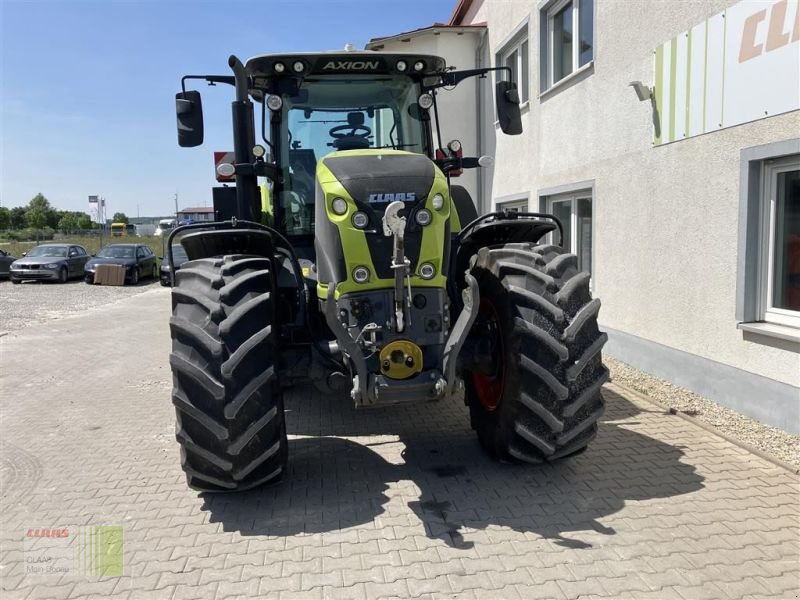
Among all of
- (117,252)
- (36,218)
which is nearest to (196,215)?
(117,252)

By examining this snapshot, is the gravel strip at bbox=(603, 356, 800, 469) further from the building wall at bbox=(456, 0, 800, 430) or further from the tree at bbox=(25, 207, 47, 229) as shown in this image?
the tree at bbox=(25, 207, 47, 229)

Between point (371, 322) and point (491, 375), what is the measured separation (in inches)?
38.6

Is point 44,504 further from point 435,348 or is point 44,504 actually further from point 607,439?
point 607,439

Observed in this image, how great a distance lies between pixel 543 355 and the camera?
11.8 ft

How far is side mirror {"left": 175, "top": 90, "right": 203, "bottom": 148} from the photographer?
436 centimetres

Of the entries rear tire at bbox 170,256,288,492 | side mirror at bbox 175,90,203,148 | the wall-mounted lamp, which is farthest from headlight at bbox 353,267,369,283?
the wall-mounted lamp

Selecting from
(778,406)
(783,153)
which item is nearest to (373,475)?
(778,406)

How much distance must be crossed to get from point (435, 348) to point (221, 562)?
5.14 feet

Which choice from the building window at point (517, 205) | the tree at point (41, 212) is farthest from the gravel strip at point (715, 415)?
the tree at point (41, 212)

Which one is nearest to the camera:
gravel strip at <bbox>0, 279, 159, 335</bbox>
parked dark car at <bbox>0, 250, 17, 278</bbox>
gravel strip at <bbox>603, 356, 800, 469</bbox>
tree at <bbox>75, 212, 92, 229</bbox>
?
gravel strip at <bbox>603, 356, 800, 469</bbox>

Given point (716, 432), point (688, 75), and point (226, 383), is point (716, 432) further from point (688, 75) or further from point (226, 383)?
point (226, 383)

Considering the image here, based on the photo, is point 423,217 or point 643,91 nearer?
point 423,217

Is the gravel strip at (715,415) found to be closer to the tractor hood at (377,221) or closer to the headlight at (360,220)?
the tractor hood at (377,221)

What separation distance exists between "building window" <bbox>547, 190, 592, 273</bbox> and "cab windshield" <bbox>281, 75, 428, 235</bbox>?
12.3 ft
